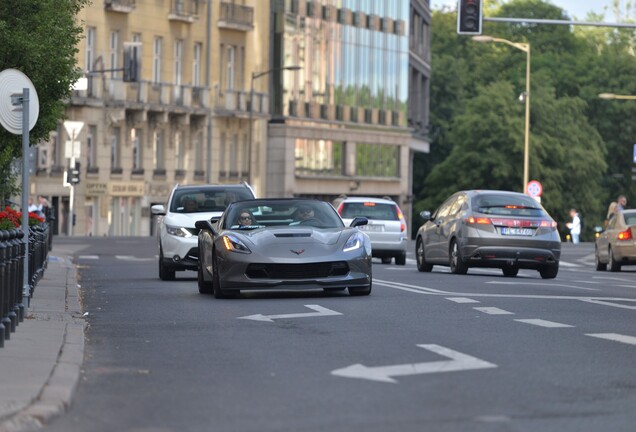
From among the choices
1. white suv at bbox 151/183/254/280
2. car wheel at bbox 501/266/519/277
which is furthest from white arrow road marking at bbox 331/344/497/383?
car wheel at bbox 501/266/519/277

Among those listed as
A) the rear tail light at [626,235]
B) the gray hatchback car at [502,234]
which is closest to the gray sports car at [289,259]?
the gray hatchback car at [502,234]

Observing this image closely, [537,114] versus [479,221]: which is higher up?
[537,114]

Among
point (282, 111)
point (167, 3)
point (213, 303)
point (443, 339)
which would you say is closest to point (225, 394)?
point (443, 339)

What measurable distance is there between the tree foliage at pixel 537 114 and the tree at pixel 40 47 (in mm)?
72667

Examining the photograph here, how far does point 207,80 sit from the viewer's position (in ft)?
275

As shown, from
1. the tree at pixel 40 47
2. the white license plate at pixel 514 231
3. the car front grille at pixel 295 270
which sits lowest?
the car front grille at pixel 295 270

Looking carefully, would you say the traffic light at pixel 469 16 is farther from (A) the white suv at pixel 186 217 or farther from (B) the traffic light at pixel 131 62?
(B) the traffic light at pixel 131 62

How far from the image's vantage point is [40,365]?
12656 mm

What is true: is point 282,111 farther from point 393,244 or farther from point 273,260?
point 273,260

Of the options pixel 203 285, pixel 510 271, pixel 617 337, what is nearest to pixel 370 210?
pixel 510 271

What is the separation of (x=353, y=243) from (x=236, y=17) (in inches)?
2551

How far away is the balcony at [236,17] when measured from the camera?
84938 millimetres

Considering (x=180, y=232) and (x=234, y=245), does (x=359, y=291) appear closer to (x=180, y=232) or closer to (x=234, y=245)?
(x=234, y=245)

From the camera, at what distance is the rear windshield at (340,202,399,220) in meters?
42.0
